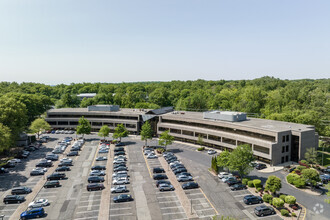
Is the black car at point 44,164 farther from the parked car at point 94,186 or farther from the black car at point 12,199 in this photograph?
the parked car at point 94,186

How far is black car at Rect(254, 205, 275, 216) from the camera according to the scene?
142ft

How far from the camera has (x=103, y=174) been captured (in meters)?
62.2

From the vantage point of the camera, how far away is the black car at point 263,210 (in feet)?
142

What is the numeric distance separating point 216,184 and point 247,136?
25.4m

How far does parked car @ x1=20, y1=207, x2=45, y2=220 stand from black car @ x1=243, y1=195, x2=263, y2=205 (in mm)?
39492

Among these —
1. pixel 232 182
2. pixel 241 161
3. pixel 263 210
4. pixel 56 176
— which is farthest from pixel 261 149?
pixel 56 176

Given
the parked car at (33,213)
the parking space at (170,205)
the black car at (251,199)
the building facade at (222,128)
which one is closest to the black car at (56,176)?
the parked car at (33,213)

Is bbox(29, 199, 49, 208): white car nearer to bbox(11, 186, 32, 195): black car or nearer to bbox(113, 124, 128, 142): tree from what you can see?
bbox(11, 186, 32, 195): black car

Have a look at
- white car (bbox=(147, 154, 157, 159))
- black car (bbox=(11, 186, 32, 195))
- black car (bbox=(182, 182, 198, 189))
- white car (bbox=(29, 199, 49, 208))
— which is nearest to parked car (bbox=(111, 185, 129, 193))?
black car (bbox=(182, 182, 198, 189))

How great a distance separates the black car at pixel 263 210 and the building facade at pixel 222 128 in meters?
25.7

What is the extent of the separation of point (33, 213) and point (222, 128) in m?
62.1

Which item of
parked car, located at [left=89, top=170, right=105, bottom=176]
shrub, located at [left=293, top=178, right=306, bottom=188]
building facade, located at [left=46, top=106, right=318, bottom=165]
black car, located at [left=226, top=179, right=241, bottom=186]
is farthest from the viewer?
building facade, located at [left=46, top=106, right=318, bottom=165]

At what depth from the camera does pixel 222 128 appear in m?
84.1

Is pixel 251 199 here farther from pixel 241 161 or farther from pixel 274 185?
pixel 241 161
